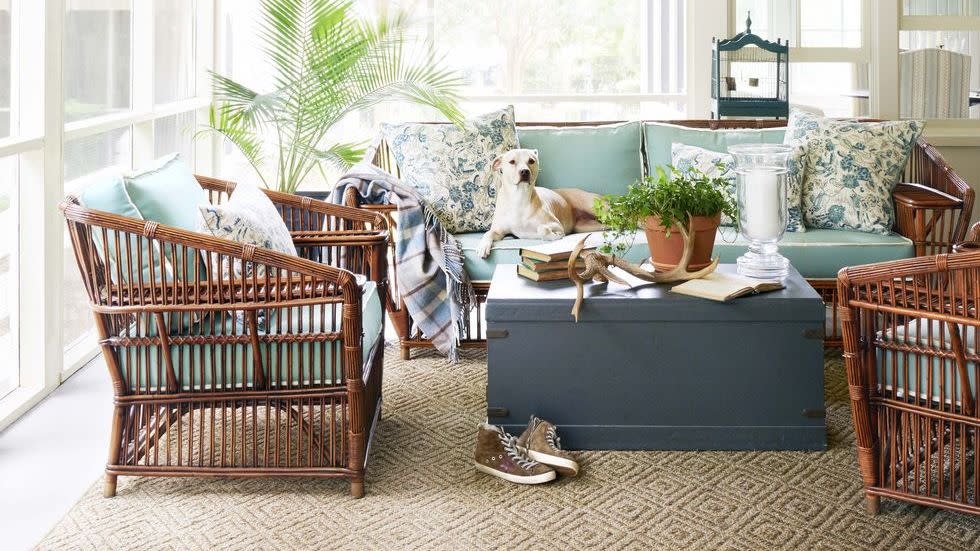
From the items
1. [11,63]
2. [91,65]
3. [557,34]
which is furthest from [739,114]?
[11,63]

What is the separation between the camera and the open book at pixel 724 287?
2746mm

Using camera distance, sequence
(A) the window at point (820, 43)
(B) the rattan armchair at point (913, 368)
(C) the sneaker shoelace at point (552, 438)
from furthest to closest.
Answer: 1. (A) the window at point (820, 43)
2. (C) the sneaker shoelace at point (552, 438)
3. (B) the rattan armchair at point (913, 368)

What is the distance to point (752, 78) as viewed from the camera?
4.89 metres

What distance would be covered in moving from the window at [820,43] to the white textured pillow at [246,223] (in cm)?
321

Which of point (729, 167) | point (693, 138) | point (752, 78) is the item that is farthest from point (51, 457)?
point (752, 78)

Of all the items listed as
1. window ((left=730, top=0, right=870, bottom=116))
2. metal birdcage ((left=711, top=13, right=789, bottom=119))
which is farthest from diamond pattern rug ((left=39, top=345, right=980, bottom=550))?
window ((left=730, top=0, right=870, bottom=116))

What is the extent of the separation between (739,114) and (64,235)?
9.90 feet

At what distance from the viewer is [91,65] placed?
12.4ft

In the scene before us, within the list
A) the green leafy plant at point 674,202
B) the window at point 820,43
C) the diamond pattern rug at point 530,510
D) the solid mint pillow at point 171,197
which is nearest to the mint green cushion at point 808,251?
the green leafy plant at point 674,202

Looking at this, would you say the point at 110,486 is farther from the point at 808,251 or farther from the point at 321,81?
the point at 808,251

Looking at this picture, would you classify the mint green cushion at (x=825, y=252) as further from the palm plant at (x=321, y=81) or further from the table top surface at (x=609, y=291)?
the palm plant at (x=321, y=81)

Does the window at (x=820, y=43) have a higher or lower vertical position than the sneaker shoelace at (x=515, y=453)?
higher

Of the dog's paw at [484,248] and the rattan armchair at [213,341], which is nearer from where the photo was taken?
the rattan armchair at [213,341]

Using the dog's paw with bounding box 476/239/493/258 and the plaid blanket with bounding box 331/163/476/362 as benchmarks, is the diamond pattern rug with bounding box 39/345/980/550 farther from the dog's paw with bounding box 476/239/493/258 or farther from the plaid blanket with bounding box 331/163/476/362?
the dog's paw with bounding box 476/239/493/258
